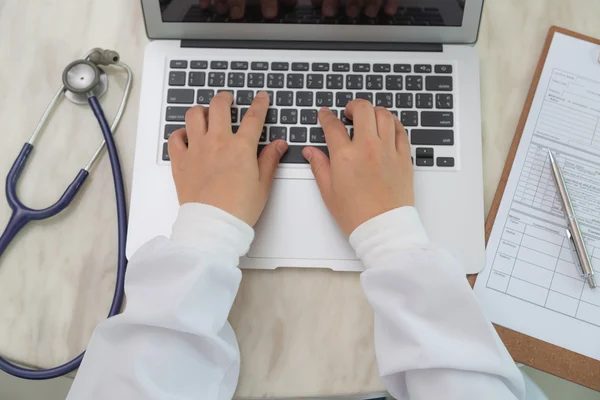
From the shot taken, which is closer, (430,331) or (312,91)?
(430,331)

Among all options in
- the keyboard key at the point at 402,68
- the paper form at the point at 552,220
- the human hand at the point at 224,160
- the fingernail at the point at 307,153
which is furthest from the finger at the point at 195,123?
the paper form at the point at 552,220

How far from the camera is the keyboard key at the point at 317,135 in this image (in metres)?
0.57

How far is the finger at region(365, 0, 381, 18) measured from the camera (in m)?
0.57

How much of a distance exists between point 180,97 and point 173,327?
9.5 inches

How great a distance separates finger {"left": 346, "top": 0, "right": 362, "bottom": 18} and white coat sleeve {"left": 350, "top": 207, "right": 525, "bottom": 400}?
235mm

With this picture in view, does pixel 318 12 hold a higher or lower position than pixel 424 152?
higher

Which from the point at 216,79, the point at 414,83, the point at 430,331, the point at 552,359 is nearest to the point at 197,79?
the point at 216,79

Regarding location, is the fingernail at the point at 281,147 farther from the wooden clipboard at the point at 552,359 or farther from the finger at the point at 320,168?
the wooden clipboard at the point at 552,359

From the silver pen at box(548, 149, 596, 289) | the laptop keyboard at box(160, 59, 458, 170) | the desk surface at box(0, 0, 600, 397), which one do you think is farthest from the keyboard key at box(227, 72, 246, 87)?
the silver pen at box(548, 149, 596, 289)

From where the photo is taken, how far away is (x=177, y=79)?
59 centimetres

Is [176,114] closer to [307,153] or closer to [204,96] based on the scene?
[204,96]

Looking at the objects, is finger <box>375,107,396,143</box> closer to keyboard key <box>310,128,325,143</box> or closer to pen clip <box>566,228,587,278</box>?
keyboard key <box>310,128,325,143</box>

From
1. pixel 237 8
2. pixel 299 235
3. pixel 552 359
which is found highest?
pixel 237 8

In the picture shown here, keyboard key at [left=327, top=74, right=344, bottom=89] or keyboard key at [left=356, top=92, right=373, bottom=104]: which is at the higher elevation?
keyboard key at [left=327, top=74, right=344, bottom=89]
